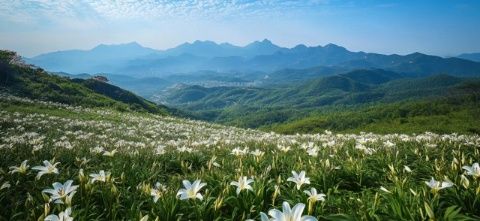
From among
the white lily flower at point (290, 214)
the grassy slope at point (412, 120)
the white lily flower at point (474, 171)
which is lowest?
the grassy slope at point (412, 120)

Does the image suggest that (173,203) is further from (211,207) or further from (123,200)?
(123,200)

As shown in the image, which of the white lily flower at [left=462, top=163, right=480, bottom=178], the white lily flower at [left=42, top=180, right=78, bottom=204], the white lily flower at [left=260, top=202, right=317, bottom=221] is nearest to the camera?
the white lily flower at [left=260, top=202, right=317, bottom=221]

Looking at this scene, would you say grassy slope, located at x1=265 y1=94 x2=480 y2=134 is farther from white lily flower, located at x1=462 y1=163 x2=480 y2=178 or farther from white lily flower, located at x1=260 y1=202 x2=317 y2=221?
white lily flower, located at x1=260 y1=202 x2=317 y2=221

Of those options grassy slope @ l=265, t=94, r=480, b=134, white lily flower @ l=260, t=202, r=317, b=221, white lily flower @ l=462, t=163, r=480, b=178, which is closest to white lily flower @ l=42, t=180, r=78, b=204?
white lily flower @ l=260, t=202, r=317, b=221

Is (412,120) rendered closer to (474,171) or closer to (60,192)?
(474,171)

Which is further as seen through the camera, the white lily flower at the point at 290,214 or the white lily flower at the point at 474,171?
the white lily flower at the point at 474,171

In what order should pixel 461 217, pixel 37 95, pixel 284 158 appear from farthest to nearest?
pixel 37 95
pixel 284 158
pixel 461 217

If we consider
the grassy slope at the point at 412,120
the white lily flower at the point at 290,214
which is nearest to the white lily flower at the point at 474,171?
the white lily flower at the point at 290,214

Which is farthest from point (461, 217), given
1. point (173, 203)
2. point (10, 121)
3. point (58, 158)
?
point (10, 121)

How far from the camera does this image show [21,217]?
17.3 feet

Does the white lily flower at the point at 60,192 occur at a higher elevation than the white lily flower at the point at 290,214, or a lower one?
lower

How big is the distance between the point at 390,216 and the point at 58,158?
8467 mm

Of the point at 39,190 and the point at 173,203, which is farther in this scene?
the point at 39,190

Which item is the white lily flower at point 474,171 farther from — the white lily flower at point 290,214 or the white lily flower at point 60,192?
the white lily flower at point 60,192
